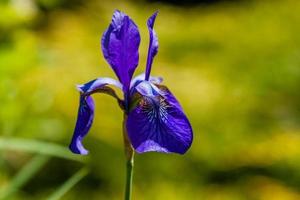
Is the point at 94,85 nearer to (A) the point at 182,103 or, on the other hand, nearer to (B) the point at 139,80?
(B) the point at 139,80

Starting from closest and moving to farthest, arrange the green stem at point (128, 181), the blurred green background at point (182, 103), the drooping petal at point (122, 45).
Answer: the green stem at point (128, 181)
the drooping petal at point (122, 45)
the blurred green background at point (182, 103)

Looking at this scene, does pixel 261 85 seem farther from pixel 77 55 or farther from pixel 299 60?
pixel 77 55

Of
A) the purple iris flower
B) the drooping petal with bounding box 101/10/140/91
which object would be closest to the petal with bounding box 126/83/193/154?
the purple iris flower

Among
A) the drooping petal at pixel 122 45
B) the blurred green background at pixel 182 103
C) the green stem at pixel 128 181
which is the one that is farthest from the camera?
the blurred green background at pixel 182 103

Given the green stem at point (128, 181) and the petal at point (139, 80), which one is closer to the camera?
the green stem at point (128, 181)

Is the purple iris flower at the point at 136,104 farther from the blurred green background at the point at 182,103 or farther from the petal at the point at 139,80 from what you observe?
the blurred green background at the point at 182,103

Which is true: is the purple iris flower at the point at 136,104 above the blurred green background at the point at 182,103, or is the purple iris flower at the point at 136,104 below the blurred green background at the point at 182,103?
above

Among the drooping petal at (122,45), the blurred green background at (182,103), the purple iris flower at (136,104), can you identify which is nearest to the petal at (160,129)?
the purple iris flower at (136,104)

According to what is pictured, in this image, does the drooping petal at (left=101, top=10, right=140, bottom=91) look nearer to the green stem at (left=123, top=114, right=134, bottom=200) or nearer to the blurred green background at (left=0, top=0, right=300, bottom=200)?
the green stem at (left=123, top=114, right=134, bottom=200)

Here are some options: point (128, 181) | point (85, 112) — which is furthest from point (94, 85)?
point (128, 181)
